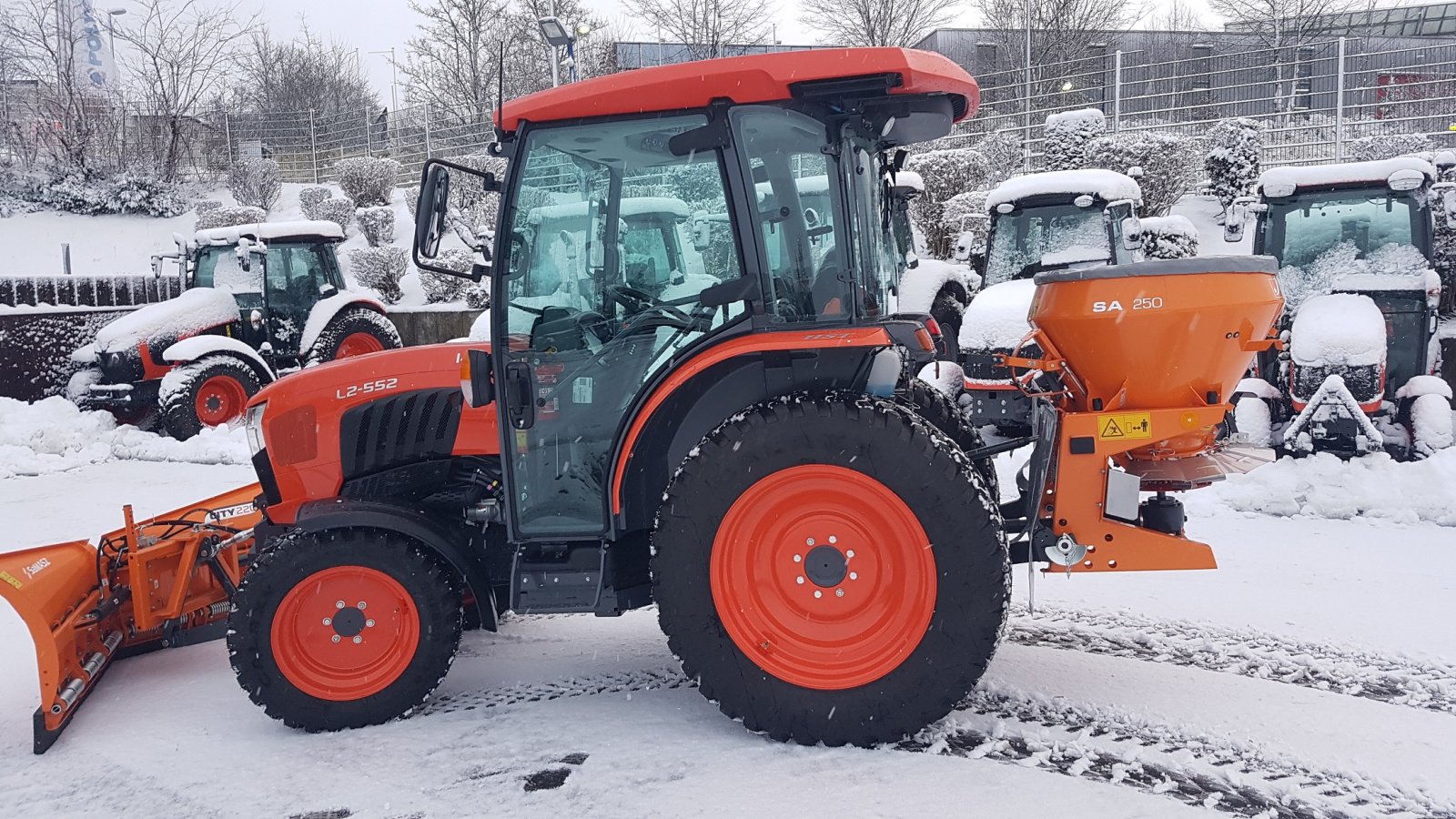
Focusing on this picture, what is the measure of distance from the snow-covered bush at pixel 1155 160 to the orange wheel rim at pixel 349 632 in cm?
1308

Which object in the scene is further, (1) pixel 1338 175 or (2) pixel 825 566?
(1) pixel 1338 175

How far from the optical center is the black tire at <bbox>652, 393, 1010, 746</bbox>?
298 cm

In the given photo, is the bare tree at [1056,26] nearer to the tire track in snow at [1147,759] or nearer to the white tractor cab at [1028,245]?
the white tractor cab at [1028,245]

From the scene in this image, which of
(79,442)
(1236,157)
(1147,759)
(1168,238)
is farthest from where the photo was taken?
(1236,157)

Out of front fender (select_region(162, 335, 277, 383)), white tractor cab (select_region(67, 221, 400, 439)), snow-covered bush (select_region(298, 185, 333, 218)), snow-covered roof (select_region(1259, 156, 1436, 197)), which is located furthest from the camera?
snow-covered bush (select_region(298, 185, 333, 218))

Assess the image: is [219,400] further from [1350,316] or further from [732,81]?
[1350,316]

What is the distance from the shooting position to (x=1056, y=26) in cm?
2319

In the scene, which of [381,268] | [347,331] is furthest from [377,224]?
[347,331]

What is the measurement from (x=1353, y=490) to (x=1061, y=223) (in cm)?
371

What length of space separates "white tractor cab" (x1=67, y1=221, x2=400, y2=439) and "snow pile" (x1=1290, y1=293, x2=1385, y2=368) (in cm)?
942

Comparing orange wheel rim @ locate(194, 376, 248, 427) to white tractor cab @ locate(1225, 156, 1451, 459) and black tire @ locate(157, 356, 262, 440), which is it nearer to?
black tire @ locate(157, 356, 262, 440)

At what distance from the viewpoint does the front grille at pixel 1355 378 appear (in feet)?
22.4

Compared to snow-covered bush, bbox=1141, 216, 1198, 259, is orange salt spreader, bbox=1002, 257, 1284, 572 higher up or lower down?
lower down

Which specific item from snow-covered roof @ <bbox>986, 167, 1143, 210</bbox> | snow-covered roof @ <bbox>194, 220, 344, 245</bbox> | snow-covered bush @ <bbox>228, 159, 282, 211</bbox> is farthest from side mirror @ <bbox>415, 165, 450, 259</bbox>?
snow-covered bush @ <bbox>228, 159, 282, 211</bbox>
